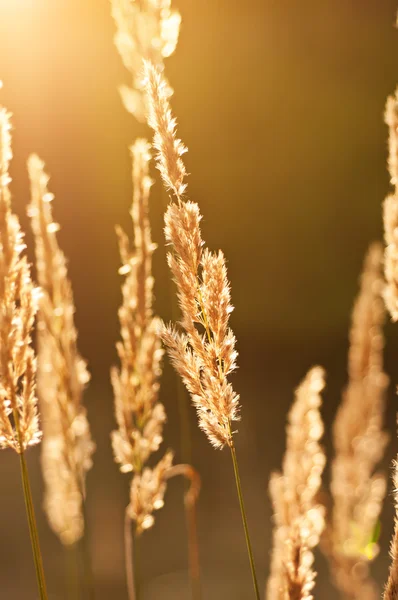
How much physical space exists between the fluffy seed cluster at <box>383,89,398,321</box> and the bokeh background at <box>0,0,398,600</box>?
2.75 m

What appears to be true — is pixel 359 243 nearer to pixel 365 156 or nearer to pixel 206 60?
pixel 365 156

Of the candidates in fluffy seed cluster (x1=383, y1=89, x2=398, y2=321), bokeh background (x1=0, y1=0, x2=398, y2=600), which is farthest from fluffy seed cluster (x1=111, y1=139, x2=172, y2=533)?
bokeh background (x1=0, y1=0, x2=398, y2=600)

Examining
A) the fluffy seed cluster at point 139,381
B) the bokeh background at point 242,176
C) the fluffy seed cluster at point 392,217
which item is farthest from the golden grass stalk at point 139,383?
the bokeh background at point 242,176

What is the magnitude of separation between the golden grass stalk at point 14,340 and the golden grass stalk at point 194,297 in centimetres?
15

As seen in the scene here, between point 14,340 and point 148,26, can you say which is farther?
point 148,26

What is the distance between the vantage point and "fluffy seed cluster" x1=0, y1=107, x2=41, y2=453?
582 millimetres

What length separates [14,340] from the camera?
591mm

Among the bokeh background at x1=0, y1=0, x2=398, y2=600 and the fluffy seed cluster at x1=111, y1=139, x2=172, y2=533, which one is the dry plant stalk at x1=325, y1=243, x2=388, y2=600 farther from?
the bokeh background at x1=0, y1=0, x2=398, y2=600

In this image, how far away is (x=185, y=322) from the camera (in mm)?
576

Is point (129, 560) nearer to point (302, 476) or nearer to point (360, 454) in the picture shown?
point (302, 476)

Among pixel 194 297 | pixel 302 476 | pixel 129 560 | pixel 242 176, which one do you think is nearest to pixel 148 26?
pixel 194 297

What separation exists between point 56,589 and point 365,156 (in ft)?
11.4

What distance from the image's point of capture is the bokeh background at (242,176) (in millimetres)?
3676

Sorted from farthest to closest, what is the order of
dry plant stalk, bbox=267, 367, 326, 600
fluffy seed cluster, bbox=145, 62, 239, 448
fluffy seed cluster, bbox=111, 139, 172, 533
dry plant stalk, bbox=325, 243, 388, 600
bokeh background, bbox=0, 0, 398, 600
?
bokeh background, bbox=0, 0, 398, 600 → dry plant stalk, bbox=325, 243, 388, 600 → fluffy seed cluster, bbox=111, 139, 172, 533 → dry plant stalk, bbox=267, 367, 326, 600 → fluffy seed cluster, bbox=145, 62, 239, 448
